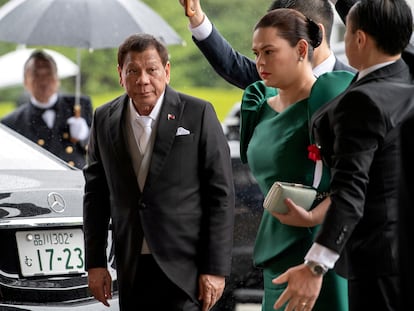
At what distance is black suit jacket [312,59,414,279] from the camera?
12.0 ft

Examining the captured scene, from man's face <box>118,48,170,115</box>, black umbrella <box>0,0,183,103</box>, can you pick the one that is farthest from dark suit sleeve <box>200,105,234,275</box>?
black umbrella <box>0,0,183,103</box>

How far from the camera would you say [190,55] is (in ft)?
73.5

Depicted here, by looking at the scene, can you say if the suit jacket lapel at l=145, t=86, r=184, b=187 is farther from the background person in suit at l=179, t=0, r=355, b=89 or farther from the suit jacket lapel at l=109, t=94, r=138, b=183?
the background person in suit at l=179, t=0, r=355, b=89

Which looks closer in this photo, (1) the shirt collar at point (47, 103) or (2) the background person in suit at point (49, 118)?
(2) the background person in suit at point (49, 118)

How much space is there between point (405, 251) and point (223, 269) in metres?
1.85

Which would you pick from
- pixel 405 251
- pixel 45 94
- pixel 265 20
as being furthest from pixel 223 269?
pixel 45 94

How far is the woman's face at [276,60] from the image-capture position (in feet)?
14.2

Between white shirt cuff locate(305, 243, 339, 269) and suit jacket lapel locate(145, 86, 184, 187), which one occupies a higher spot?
suit jacket lapel locate(145, 86, 184, 187)

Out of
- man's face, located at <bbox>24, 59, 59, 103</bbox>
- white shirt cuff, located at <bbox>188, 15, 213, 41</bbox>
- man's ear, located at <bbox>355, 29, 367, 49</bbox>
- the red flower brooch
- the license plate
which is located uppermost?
man's ear, located at <bbox>355, 29, 367, 49</bbox>

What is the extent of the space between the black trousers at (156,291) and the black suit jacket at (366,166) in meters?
0.78

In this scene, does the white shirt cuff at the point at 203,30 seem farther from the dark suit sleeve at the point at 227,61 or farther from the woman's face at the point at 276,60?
the woman's face at the point at 276,60

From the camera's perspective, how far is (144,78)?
4.54 metres

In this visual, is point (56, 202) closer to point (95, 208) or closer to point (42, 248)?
point (42, 248)

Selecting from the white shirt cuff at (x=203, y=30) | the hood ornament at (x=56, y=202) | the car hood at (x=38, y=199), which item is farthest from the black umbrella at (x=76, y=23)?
the white shirt cuff at (x=203, y=30)
